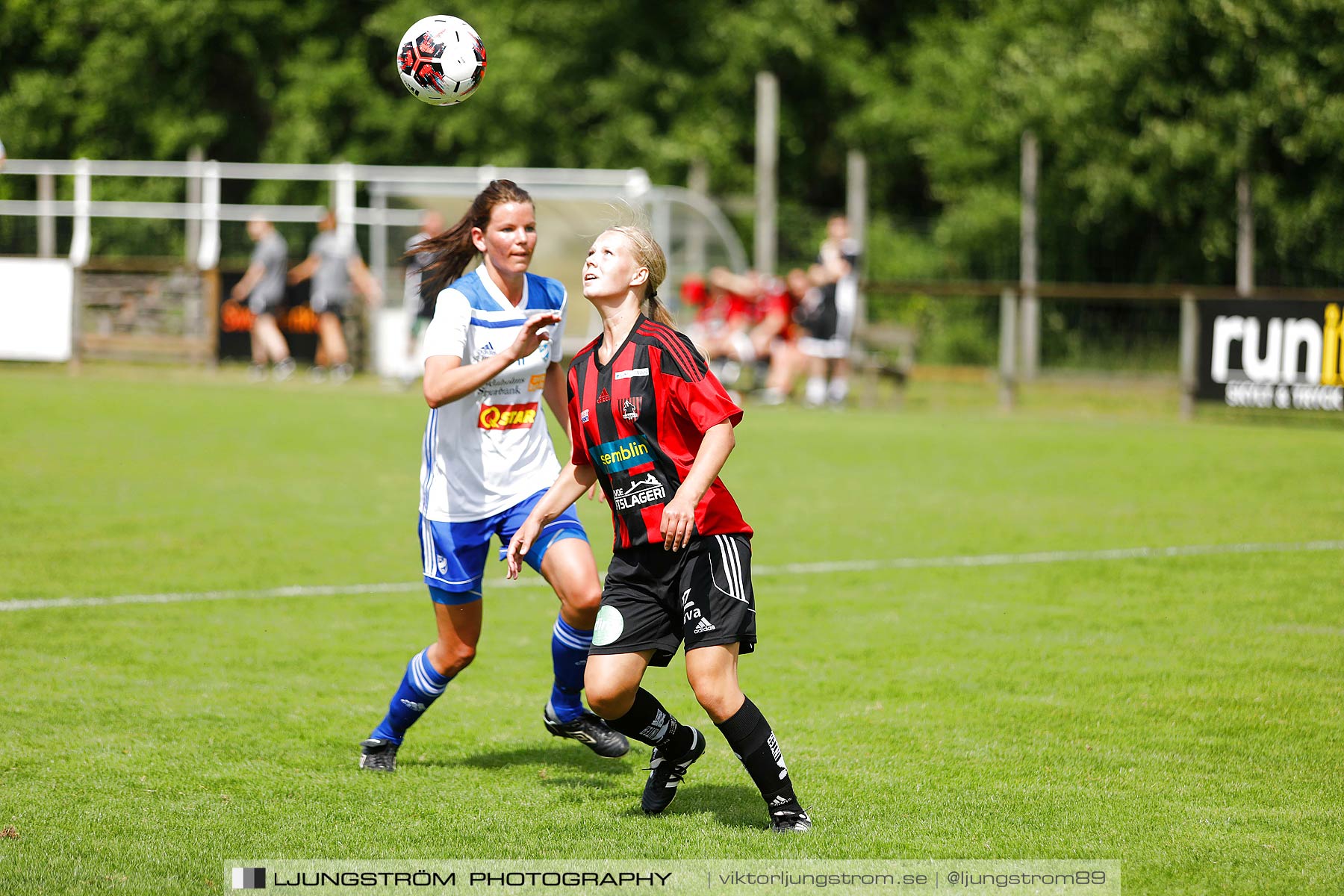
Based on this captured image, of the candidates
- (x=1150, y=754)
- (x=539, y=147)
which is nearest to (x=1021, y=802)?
(x=1150, y=754)

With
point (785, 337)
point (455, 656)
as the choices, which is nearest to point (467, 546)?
point (455, 656)

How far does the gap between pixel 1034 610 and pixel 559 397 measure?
3.46 m

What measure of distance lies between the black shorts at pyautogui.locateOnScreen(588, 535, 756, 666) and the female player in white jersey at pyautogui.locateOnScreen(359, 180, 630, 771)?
0.61 meters

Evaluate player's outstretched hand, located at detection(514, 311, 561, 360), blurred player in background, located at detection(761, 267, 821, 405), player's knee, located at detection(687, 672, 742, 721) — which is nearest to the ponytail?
player's outstretched hand, located at detection(514, 311, 561, 360)

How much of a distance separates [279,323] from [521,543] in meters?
19.2

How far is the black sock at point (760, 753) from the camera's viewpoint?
4402mm

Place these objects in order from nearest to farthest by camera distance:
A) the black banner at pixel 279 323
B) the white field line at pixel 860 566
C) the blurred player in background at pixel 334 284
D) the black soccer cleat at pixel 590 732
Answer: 1. the black soccer cleat at pixel 590 732
2. the white field line at pixel 860 566
3. the blurred player in background at pixel 334 284
4. the black banner at pixel 279 323

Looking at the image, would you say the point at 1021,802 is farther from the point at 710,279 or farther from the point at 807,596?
the point at 710,279

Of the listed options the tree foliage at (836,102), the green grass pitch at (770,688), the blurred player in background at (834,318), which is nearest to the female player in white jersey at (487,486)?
the green grass pitch at (770,688)

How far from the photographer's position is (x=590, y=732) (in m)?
5.32

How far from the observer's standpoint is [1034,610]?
307 inches

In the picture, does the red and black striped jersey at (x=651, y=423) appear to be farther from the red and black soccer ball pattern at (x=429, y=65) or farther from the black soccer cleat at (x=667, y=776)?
the red and black soccer ball pattern at (x=429, y=65)

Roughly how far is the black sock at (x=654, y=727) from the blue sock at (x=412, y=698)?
876 millimetres

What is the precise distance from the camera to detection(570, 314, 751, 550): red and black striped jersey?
14.4 ft
